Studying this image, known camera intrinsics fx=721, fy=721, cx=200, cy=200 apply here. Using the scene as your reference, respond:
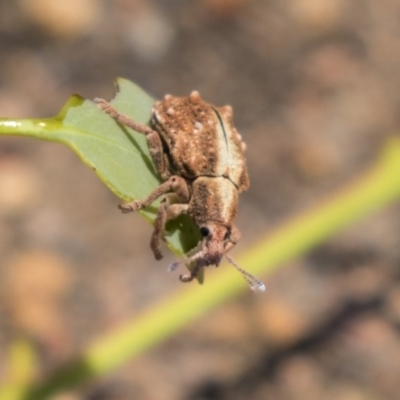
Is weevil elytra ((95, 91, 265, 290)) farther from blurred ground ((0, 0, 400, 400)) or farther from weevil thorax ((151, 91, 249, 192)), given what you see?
blurred ground ((0, 0, 400, 400))

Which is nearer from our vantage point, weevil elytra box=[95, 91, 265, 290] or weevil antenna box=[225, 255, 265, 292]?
weevil elytra box=[95, 91, 265, 290]

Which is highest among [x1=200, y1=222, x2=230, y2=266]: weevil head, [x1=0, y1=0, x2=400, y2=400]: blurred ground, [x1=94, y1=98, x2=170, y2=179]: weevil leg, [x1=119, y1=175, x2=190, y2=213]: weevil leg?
[x1=0, y1=0, x2=400, y2=400]: blurred ground

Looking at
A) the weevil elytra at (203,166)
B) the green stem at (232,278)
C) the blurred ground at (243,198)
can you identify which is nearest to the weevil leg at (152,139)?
the weevil elytra at (203,166)

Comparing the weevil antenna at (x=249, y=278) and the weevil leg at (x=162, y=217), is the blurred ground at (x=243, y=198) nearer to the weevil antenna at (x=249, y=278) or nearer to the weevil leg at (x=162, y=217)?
the weevil antenna at (x=249, y=278)

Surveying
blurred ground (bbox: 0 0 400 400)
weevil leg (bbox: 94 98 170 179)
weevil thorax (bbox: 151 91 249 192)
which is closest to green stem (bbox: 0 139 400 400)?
weevil thorax (bbox: 151 91 249 192)

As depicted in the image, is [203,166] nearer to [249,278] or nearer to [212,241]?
[212,241]

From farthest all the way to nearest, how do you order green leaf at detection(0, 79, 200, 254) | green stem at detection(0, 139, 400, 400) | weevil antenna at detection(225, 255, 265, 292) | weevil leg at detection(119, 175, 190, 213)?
green stem at detection(0, 139, 400, 400) → weevil antenna at detection(225, 255, 265, 292) → weevil leg at detection(119, 175, 190, 213) → green leaf at detection(0, 79, 200, 254)
